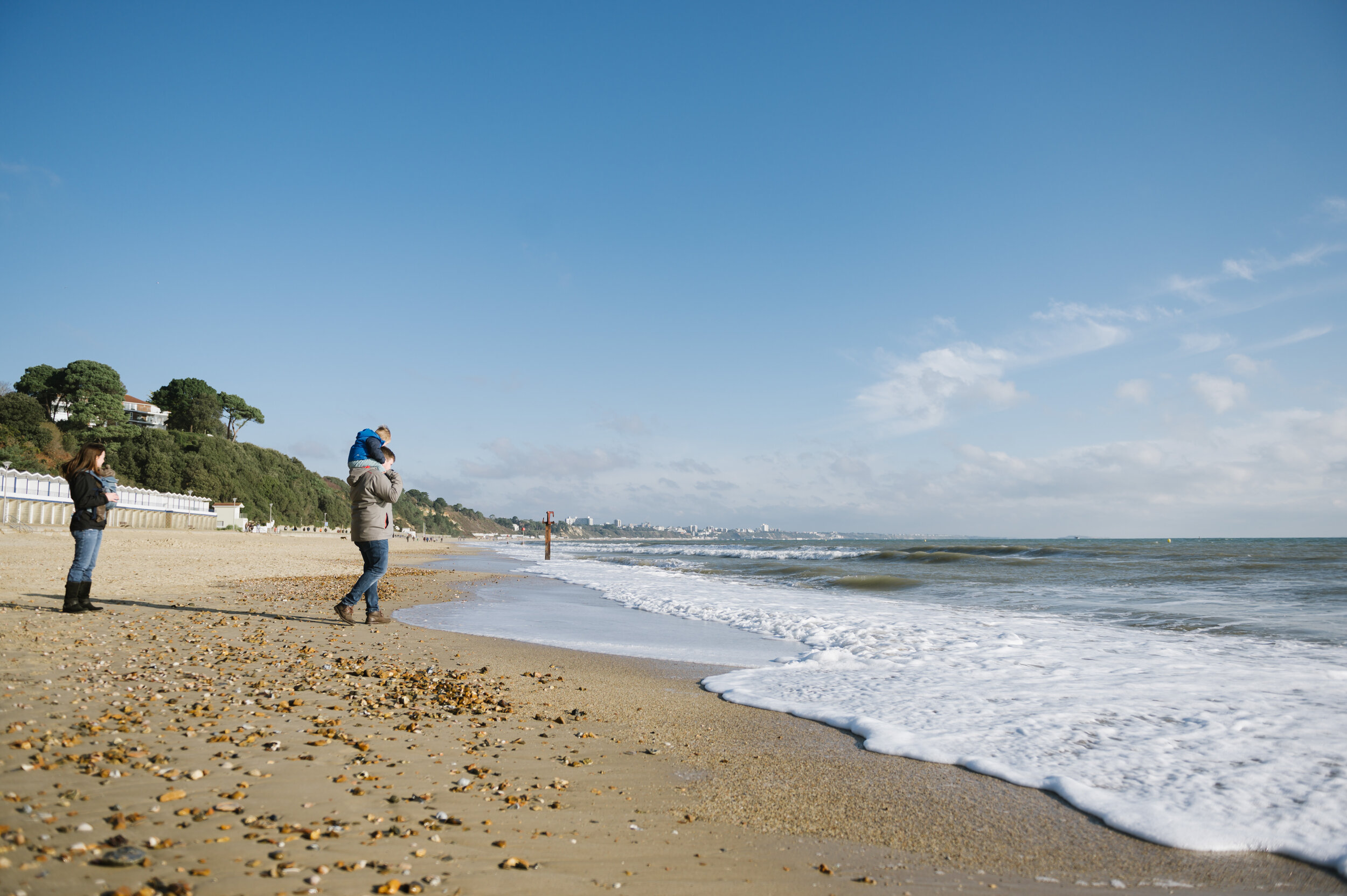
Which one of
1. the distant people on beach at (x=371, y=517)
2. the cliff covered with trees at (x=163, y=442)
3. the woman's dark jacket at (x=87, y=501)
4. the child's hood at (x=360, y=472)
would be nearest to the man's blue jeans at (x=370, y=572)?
the distant people on beach at (x=371, y=517)

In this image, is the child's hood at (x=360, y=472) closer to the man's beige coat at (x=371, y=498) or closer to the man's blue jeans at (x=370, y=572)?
the man's beige coat at (x=371, y=498)

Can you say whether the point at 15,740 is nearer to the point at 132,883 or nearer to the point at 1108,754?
the point at 132,883

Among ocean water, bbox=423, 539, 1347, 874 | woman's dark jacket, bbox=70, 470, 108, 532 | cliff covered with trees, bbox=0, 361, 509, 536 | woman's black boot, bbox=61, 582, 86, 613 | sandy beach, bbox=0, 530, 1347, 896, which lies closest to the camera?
sandy beach, bbox=0, 530, 1347, 896

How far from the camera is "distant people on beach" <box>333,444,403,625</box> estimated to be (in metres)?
7.88

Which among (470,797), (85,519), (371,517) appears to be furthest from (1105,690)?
(85,519)

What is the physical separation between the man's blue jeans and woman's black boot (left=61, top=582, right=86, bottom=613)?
2559 mm

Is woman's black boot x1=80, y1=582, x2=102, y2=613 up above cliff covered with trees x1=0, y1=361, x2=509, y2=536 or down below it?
below

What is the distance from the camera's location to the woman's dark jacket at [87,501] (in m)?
7.47

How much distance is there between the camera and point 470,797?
301cm

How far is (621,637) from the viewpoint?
27.7 ft

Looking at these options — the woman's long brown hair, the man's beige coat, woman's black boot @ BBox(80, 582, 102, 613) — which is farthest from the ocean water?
the woman's long brown hair

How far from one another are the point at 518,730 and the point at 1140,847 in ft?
10.5

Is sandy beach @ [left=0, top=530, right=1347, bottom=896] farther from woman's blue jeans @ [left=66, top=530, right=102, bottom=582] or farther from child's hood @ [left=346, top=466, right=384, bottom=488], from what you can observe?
child's hood @ [left=346, top=466, right=384, bottom=488]

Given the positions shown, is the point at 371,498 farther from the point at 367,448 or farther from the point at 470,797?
the point at 470,797
